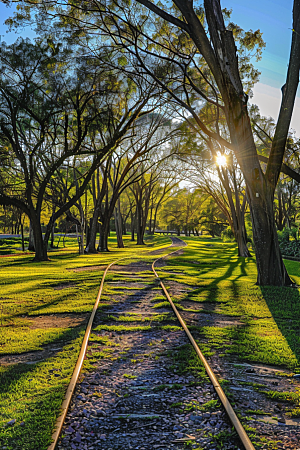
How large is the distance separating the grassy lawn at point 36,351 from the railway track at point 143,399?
21 centimetres

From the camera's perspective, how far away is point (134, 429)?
3350 millimetres

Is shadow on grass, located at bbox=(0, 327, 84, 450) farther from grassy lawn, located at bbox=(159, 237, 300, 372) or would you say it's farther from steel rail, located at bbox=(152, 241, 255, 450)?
grassy lawn, located at bbox=(159, 237, 300, 372)

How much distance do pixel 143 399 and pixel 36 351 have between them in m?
2.44

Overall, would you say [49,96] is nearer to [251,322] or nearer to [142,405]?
[251,322]

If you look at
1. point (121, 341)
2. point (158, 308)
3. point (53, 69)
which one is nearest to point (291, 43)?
point (158, 308)

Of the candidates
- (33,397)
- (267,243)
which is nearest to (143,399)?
(33,397)

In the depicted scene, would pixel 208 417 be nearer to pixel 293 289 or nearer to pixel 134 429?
pixel 134 429

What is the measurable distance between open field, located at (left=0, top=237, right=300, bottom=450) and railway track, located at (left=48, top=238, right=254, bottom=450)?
17cm

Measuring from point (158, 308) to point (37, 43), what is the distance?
15.6 metres

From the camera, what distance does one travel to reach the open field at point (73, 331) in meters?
3.79

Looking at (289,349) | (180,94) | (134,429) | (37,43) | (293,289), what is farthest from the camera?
(180,94)

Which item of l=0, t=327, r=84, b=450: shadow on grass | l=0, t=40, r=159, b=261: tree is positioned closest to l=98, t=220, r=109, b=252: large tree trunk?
l=0, t=40, r=159, b=261: tree

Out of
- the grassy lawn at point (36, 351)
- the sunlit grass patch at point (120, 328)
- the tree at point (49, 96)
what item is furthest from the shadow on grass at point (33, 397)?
the tree at point (49, 96)

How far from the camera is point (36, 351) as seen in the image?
5.73 meters
